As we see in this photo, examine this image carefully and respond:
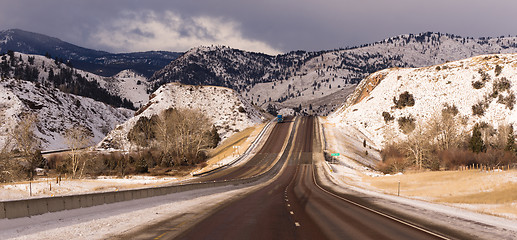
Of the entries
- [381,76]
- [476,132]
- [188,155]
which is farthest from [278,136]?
[381,76]

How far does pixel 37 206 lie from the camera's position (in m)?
14.0

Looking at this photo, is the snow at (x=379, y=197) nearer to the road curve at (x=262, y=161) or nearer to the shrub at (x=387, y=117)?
the shrub at (x=387, y=117)

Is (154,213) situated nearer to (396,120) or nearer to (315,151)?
(315,151)

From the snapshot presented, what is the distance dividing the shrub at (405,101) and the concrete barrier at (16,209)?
117m

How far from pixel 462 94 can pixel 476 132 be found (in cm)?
3116

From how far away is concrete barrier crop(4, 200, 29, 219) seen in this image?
12.5 meters

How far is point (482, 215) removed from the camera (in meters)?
18.9

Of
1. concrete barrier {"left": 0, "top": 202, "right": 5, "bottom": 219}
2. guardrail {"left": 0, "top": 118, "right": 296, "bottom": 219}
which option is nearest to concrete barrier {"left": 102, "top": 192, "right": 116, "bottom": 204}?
guardrail {"left": 0, "top": 118, "right": 296, "bottom": 219}

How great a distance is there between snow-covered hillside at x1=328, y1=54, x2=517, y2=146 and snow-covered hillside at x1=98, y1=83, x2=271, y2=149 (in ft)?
121

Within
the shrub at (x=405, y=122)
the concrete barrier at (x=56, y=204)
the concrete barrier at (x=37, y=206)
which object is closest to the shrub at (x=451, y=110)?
the shrub at (x=405, y=122)

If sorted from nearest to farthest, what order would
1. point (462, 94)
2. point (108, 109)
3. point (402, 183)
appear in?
point (402, 183), point (462, 94), point (108, 109)

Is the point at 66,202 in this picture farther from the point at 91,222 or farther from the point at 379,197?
the point at 379,197

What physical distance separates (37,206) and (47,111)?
505ft

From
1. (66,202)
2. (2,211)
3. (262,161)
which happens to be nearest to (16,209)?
(2,211)
